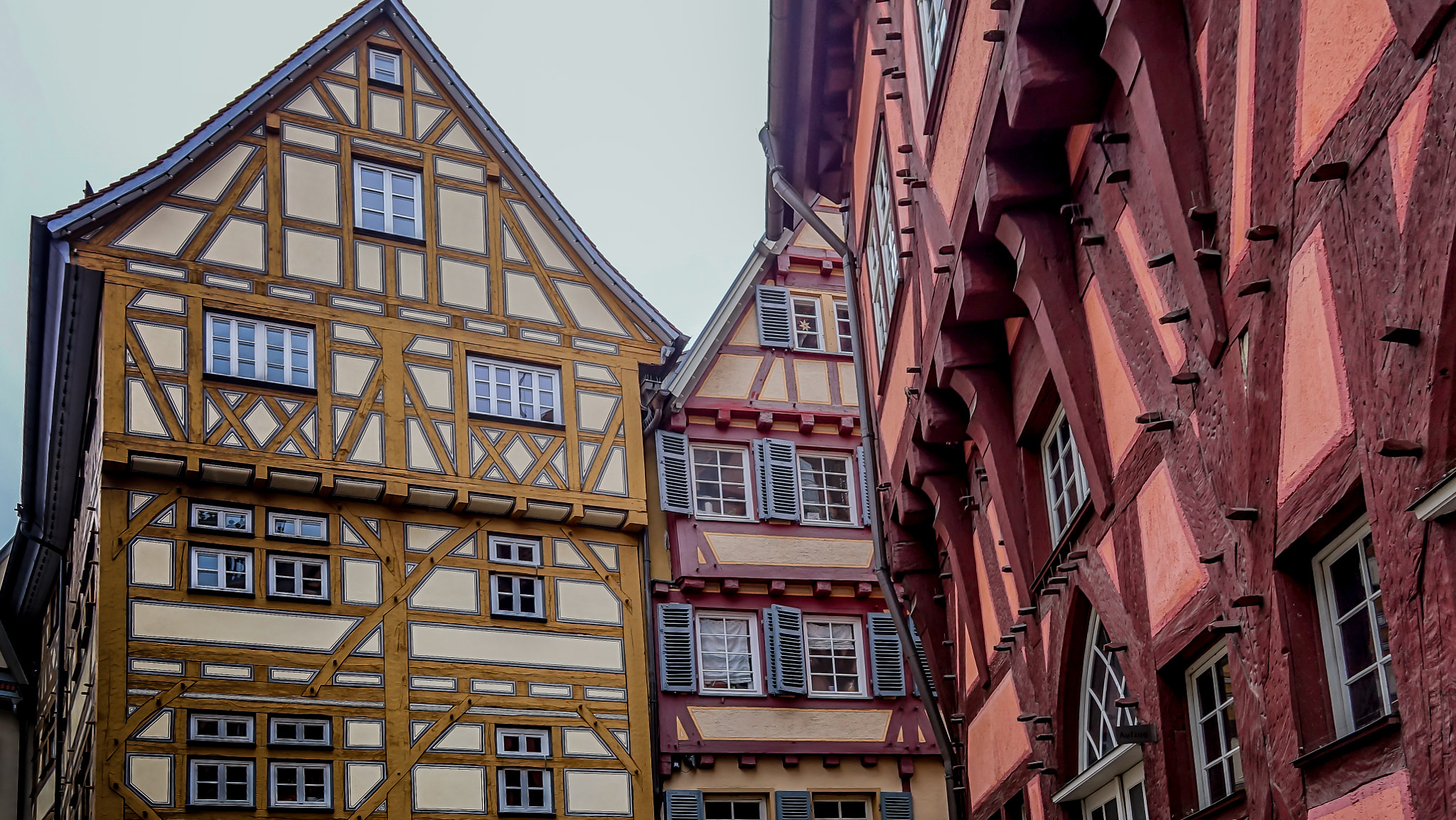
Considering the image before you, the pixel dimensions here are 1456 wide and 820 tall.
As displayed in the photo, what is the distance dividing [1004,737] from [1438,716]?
20.0ft

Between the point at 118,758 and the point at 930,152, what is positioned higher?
the point at 930,152

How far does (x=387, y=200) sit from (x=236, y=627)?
18.7ft

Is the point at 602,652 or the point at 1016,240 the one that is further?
the point at 602,652

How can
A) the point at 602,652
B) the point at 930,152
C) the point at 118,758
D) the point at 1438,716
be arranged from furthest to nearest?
the point at 602,652
the point at 118,758
the point at 930,152
the point at 1438,716

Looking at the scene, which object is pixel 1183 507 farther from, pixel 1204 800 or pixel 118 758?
pixel 118 758

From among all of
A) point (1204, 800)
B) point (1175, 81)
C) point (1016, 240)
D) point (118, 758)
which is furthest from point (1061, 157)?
point (118, 758)

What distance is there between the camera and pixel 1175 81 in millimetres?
5395


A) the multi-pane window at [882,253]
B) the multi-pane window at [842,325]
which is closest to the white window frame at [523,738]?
the multi-pane window at [842,325]

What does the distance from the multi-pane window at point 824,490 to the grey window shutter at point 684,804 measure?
3.87 m

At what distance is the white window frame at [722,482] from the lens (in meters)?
20.1

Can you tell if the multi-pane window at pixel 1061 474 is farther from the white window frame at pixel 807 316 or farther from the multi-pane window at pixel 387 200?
the white window frame at pixel 807 316

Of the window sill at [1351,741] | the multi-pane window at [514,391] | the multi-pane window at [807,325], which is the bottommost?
the window sill at [1351,741]

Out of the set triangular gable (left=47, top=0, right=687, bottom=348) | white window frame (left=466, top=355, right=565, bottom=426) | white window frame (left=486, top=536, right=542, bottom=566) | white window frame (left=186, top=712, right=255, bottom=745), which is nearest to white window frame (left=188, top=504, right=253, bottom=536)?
white window frame (left=186, top=712, right=255, bottom=745)

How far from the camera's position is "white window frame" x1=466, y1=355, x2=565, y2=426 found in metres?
18.9
